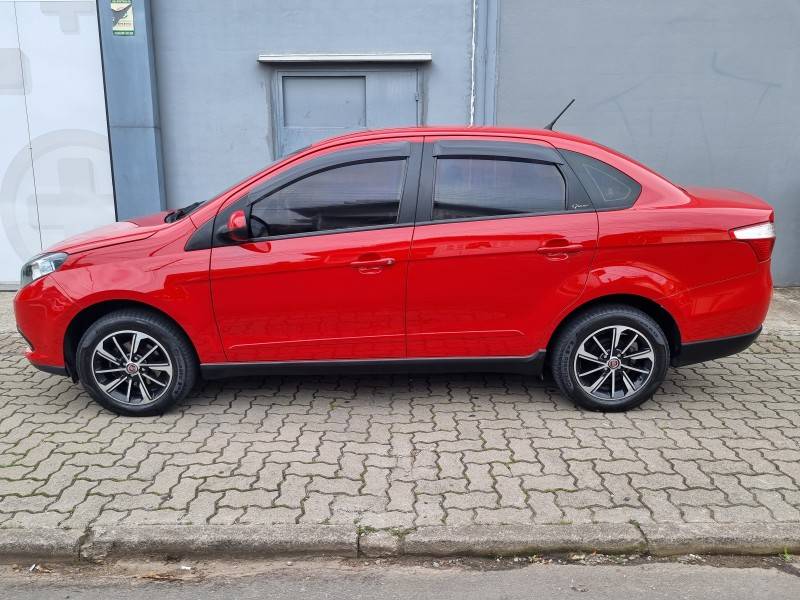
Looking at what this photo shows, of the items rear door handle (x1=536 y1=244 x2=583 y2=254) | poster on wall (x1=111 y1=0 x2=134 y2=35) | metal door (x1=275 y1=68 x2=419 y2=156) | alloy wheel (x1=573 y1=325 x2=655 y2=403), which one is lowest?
alloy wheel (x1=573 y1=325 x2=655 y2=403)

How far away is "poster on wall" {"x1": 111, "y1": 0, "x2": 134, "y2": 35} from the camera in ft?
22.2

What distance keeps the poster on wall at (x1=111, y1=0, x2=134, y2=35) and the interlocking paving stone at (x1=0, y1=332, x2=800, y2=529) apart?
12.8 feet

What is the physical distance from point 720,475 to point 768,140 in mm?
5120

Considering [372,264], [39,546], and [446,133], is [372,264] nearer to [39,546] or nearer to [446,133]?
[446,133]

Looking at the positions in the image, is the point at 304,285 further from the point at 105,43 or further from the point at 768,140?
the point at 768,140

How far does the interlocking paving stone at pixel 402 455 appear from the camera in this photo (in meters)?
3.17

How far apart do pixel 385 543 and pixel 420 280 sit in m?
1.58

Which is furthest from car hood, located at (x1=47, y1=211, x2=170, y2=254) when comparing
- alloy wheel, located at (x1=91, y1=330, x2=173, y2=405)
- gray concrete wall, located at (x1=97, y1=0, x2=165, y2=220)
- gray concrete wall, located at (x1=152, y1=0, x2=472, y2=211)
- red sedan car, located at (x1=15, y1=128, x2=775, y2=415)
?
gray concrete wall, located at (x1=152, y1=0, x2=472, y2=211)

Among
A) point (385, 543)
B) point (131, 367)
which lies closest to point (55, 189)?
point (131, 367)

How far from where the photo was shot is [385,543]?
296 centimetres

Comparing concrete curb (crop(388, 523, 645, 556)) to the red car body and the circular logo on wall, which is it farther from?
the circular logo on wall

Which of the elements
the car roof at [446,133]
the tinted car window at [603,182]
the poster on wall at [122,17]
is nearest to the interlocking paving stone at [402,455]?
the tinted car window at [603,182]

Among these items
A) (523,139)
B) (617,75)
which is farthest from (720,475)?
(617,75)

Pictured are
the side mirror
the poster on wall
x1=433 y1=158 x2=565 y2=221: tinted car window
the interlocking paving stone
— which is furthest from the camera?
the poster on wall
